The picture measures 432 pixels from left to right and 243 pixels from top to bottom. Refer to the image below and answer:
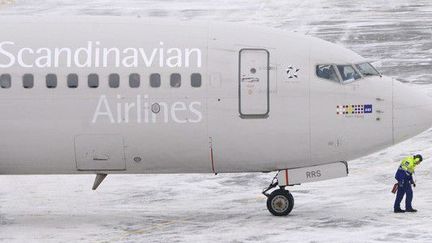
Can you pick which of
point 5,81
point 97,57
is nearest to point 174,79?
point 97,57

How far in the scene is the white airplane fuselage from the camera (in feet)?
101

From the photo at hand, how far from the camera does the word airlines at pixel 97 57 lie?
30.9 m

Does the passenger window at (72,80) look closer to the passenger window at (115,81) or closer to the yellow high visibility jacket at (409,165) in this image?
the passenger window at (115,81)

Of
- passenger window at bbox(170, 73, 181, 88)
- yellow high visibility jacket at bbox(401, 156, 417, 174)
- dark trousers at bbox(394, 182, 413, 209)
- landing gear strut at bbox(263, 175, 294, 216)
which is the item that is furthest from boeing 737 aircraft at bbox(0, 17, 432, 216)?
dark trousers at bbox(394, 182, 413, 209)

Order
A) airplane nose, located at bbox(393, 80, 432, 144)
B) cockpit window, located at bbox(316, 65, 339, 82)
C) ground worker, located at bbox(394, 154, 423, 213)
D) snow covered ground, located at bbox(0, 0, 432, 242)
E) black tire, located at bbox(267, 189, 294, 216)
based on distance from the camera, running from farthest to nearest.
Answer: ground worker, located at bbox(394, 154, 423, 213)
black tire, located at bbox(267, 189, 294, 216)
cockpit window, located at bbox(316, 65, 339, 82)
airplane nose, located at bbox(393, 80, 432, 144)
snow covered ground, located at bbox(0, 0, 432, 242)

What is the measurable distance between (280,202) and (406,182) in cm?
320

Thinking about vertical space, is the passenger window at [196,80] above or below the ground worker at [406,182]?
above

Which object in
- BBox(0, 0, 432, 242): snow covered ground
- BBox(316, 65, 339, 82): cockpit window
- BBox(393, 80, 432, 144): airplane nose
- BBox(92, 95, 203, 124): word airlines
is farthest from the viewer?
BBox(316, 65, 339, 82): cockpit window

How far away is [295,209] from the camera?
33094mm

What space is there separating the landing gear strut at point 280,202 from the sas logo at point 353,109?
2.51 metres

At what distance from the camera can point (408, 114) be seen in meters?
31.0

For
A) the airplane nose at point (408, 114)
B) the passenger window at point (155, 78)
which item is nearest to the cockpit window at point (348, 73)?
the airplane nose at point (408, 114)

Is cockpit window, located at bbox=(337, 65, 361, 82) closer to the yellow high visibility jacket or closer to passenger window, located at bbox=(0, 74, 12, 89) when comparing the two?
the yellow high visibility jacket

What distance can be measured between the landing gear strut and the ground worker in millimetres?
2693
